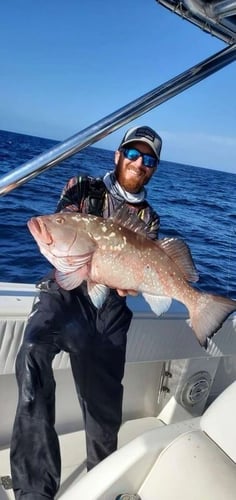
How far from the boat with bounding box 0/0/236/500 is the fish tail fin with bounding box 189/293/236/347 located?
257 mm

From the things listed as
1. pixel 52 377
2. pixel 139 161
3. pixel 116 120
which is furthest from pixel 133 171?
pixel 52 377

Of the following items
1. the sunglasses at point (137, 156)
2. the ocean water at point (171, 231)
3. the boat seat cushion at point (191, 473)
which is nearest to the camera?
the boat seat cushion at point (191, 473)

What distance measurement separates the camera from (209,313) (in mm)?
1870

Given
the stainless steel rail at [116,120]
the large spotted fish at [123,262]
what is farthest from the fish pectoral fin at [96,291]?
the stainless steel rail at [116,120]

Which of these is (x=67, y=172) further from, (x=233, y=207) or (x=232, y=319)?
(x=232, y=319)

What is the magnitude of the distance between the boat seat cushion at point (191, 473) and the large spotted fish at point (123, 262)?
1.38 ft

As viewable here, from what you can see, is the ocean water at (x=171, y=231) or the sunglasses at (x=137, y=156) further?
the ocean water at (x=171, y=231)

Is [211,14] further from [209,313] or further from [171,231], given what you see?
[171,231]

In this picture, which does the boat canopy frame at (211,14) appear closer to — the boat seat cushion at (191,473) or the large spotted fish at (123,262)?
the large spotted fish at (123,262)

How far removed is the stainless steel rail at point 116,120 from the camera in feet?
6.30

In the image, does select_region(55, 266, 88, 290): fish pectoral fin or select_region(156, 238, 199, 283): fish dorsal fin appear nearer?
select_region(55, 266, 88, 290): fish pectoral fin

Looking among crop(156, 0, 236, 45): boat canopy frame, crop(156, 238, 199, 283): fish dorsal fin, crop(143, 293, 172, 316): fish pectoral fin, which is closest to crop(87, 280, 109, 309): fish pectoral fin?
crop(143, 293, 172, 316): fish pectoral fin

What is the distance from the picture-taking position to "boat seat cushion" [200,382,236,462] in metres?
1.67

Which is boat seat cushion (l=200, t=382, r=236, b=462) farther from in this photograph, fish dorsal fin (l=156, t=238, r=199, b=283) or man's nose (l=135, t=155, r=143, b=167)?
man's nose (l=135, t=155, r=143, b=167)
